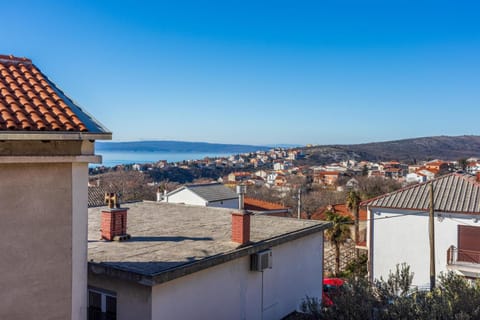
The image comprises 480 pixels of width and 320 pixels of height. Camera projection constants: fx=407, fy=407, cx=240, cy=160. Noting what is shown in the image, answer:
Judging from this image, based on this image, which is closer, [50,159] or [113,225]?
[50,159]

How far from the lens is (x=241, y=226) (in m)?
9.77

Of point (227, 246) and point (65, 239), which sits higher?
point (65, 239)

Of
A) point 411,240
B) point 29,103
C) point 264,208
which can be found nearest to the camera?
point 29,103

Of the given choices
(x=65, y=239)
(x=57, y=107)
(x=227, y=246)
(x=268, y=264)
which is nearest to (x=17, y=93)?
(x=57, y=107)

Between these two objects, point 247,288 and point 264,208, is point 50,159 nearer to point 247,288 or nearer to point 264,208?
point 247,288

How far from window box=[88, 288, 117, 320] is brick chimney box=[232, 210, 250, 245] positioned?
10.3ft

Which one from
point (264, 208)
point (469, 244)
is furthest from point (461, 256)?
point (264, 208)

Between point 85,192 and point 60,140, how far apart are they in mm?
947

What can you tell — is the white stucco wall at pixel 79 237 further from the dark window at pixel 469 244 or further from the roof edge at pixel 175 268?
the dark window at pixel 469 244

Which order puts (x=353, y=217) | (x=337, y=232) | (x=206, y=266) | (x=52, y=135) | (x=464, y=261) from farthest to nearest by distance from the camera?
(x=353, y=217)
(x=337, y=232)
(x=464, y=261)
(x=206, y=266)
(x=52, y=135)

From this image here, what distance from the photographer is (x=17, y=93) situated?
20.3 feet

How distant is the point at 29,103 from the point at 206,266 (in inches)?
181

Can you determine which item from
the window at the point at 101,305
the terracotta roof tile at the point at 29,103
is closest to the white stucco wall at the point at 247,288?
the window at the point at 101,305

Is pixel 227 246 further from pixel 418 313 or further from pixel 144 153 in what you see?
pixel 144 153
